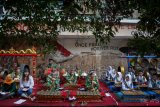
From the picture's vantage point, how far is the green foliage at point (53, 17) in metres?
3.56

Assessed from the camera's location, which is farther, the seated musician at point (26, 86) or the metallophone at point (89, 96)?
the seated musician at point (26, 86)

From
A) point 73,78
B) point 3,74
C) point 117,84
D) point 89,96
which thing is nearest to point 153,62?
point 117,84

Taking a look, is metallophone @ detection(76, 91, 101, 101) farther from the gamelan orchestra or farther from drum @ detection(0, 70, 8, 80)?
drum @ detection(0, 70, 8, 80)

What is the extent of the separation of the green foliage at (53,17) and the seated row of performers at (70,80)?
24.9ft

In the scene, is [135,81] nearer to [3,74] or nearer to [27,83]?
[27,83]

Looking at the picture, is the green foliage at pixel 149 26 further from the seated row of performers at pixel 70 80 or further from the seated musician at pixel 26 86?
the seated row of performers at pixel 70 80

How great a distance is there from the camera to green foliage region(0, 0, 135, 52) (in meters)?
3.56

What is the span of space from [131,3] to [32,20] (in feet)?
4.21

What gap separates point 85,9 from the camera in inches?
153

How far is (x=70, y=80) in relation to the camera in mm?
13375

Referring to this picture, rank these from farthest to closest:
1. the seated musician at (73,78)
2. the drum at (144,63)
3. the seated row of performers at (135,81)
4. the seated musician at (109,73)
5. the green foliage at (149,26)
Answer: the drum at (144,63)
the seated musician at (109,73)
the seated musician at (73,78)
the seated row of performers at (135,81)
the green foliage at (149,26)

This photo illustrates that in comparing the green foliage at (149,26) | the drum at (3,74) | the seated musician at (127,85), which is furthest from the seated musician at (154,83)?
the green foliage at (149,26)

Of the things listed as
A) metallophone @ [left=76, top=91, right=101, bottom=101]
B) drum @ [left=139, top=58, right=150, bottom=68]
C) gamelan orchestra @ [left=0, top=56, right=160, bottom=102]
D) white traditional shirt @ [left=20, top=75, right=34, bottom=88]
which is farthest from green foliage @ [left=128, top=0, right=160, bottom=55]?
drum @ [left=139, top=58, right=150, bottom=68]

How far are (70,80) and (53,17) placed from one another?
9.81 metres
